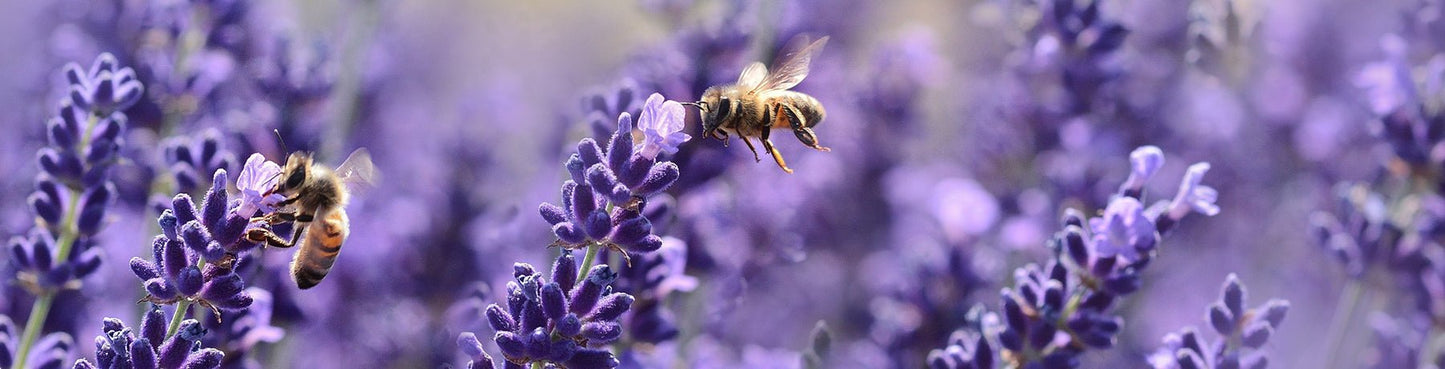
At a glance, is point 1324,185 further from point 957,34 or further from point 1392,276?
point 957,34

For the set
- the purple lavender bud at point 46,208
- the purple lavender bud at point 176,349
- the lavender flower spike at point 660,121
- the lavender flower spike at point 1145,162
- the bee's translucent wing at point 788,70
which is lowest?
the purple lavender bud at point 176,349

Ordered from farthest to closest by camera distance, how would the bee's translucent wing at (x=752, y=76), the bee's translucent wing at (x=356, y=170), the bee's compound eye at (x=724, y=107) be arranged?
the bee's translucent wing at (x=752, y=76) → the bee's compound eye at (x=724, y=107) → the bee's translucent wing at (x=356, y=170)

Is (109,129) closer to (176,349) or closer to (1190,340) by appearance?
(176,349)

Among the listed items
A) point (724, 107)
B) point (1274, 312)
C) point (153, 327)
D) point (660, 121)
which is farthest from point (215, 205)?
point (1274, 312)

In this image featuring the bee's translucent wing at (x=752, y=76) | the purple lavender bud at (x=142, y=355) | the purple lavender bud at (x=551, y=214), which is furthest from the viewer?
the bee's translucent wing at (x=752, y=76)

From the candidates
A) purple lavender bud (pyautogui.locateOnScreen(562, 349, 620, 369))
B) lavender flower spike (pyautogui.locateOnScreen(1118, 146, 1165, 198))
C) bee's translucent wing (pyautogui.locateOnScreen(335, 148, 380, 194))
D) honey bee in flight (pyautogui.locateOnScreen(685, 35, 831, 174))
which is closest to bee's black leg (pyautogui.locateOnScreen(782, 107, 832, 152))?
honey bee in flight (pyautogui.locateOnScreen(685, 35, 831, 174))

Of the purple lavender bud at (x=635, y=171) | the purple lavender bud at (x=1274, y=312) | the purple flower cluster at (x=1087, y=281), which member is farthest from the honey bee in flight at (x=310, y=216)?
the purple lavender bud at (x=1274, y=312)

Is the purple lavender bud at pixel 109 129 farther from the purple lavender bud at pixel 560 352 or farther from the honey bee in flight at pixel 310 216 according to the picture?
the purple lavender bud at pixel 560 352
